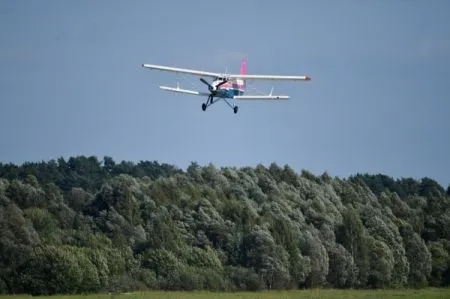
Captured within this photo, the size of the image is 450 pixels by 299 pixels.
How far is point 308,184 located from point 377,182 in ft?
186

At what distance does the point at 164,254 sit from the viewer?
7131 cm

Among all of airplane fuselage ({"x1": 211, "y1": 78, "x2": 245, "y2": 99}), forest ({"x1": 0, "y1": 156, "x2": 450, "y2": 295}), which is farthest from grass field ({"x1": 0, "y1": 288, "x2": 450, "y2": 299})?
airplane fuselage ({"x1": 211, "y1": 78, "x2": 245, "y2": 99})

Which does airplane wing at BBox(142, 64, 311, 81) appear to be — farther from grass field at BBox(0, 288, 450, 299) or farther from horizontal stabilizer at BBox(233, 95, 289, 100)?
grass field at BBox(0, 288, 450, 299)

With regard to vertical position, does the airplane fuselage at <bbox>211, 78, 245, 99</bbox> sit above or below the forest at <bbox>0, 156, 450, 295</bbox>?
above

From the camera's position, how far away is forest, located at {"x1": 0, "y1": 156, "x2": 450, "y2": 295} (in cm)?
6819

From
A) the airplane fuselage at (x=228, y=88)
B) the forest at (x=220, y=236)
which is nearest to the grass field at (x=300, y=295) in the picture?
the forest at (x=220, y=236)

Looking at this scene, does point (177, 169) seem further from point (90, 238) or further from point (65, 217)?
point (90, 238)

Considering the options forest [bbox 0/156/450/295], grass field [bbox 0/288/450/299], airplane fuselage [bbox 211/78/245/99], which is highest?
airplane fuselage [bbox 211/78/245/99]

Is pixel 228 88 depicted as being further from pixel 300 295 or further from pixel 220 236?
pixel 220 236

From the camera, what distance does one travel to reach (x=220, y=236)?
80312 mm

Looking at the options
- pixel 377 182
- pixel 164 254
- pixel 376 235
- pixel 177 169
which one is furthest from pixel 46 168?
pixel 164 254

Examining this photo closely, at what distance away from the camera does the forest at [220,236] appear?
68.2 metres

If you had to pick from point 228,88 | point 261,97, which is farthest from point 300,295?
point 228,88

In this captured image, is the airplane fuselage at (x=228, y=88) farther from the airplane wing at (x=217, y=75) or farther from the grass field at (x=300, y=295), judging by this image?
the grass field at (x=300, y=295)
